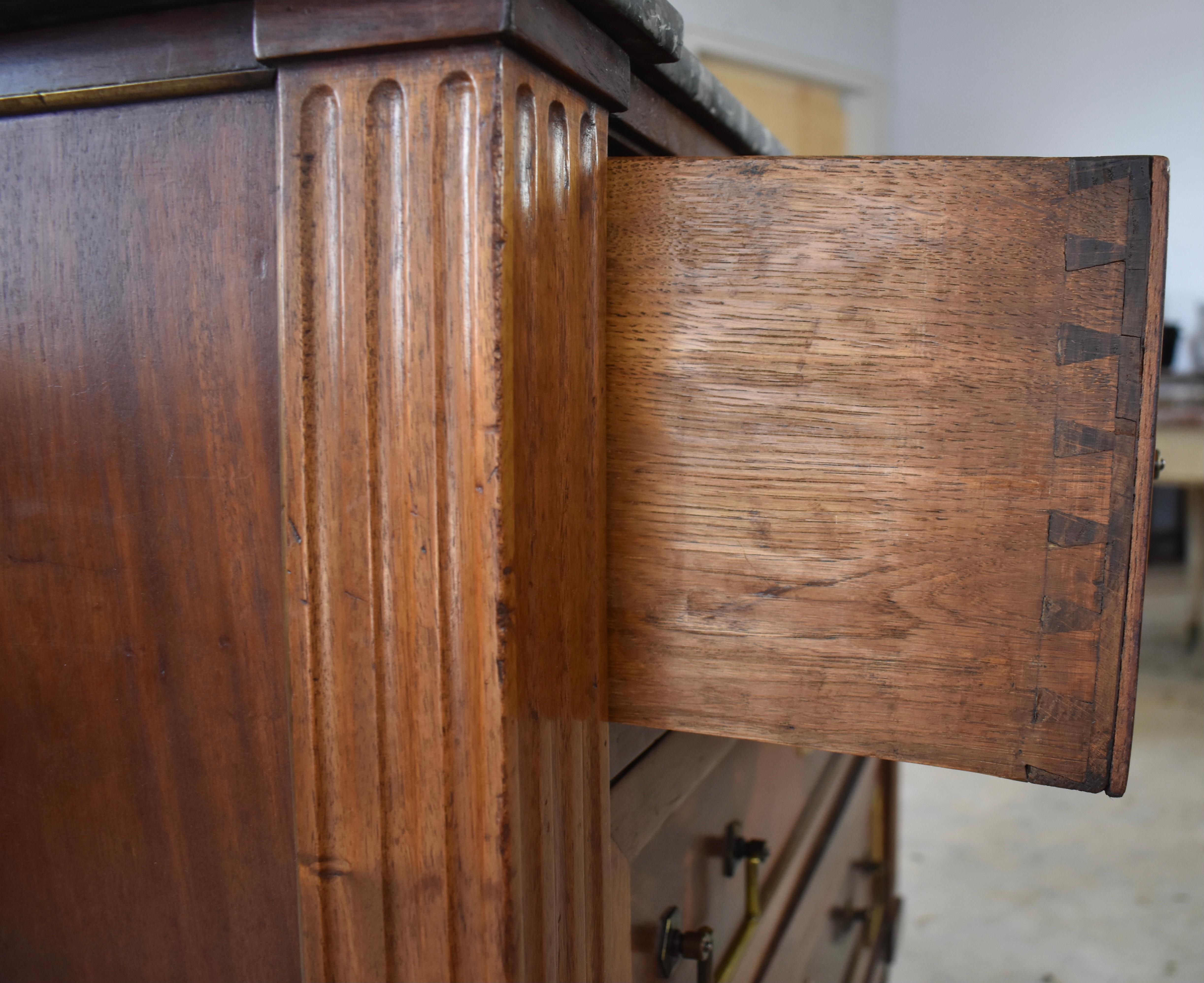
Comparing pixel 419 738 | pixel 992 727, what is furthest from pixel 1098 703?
pixel 419 738

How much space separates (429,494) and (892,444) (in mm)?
208

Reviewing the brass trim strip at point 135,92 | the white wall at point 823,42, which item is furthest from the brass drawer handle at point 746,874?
the white wall at point 823,42

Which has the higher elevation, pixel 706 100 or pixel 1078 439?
pixel 706 100

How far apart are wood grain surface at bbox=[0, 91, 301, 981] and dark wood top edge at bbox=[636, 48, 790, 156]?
0.68 ft

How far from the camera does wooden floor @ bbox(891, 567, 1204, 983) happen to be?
145 cm

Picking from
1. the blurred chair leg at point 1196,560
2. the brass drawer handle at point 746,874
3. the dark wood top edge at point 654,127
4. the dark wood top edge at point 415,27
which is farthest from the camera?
the blurred chair leg at point 1196,560

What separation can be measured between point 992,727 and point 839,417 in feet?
0.52

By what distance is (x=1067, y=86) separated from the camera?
3803mm

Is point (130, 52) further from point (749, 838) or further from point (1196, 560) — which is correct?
point (1196, 560)

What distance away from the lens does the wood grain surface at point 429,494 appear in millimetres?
339

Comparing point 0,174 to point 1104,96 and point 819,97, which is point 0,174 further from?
point 1104,96

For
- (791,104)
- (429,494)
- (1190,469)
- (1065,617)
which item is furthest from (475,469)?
(791,104)

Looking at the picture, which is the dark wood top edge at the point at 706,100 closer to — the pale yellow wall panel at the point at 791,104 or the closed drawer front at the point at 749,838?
the closed drawer front at the point at 749,838

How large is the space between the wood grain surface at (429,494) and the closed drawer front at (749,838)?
0.14m
